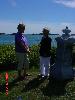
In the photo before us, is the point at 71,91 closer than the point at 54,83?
Yes

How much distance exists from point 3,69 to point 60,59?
372 centimetres

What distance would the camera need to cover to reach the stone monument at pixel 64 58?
1214 centimetres

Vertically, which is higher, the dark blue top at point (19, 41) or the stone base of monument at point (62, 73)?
the dark blue top at point (19, 41)

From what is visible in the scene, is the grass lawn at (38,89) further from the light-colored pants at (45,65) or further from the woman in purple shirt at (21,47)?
the woman in purple shirt at (21,47)

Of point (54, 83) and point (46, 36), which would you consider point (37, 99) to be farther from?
point (46, 36)

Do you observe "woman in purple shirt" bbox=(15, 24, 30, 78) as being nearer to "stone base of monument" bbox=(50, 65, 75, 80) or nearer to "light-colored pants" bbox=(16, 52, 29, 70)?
"light-colored pants" bbox=(16, 52, 29, 70)

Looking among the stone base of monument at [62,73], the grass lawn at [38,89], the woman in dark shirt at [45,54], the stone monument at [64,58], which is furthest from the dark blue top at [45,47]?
the grass lawn at [38,89]

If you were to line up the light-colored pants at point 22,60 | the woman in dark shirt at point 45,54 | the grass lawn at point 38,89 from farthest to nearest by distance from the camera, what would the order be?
the woman in dark shirt at point 45,54
the light-colored pants at point 22,60
the grass lawn at point 38,89

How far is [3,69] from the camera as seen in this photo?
1524 centimetres

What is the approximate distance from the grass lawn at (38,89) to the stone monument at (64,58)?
0.33m

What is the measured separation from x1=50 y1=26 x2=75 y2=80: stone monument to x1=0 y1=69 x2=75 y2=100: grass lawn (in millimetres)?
335

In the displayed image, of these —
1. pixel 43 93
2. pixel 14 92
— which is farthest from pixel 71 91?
pixel 14 92

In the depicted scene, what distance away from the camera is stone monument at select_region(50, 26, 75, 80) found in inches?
478

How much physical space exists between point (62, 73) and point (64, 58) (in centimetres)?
51
